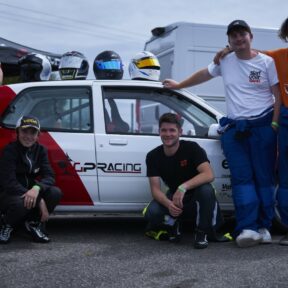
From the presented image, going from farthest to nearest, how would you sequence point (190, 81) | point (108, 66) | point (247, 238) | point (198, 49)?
point (198, 49), point (108, 66), point (190, 81), point (247, 238)

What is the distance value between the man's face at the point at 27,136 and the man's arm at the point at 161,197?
42.7 inches

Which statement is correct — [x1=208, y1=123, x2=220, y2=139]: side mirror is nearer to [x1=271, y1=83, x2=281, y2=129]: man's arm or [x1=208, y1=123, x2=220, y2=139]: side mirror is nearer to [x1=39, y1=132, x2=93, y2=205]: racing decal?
[x1=271, y1=83, x2=281, y2=129]: man's arm

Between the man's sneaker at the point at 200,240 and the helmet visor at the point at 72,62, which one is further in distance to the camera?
the helmet visor at the point at 72,62

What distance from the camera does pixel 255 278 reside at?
3562 millimetres

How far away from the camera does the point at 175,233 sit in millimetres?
4770

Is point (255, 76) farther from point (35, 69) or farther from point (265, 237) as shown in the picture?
point (35, 69)

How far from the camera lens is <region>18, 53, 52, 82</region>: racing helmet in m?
5.66

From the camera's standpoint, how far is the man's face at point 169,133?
15.5 feet

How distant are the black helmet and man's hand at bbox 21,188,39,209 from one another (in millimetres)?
1548

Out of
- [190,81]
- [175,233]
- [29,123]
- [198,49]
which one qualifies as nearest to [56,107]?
[29,123]

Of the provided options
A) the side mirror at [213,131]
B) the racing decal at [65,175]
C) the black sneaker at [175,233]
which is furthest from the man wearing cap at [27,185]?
the side mirror at [213,131]

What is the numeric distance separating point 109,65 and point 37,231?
186cm

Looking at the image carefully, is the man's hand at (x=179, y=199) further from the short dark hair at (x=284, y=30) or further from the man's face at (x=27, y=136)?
the short dark hair at (x=284, y=30)

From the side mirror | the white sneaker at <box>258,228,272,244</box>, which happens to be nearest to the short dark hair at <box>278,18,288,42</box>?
the side mirror
